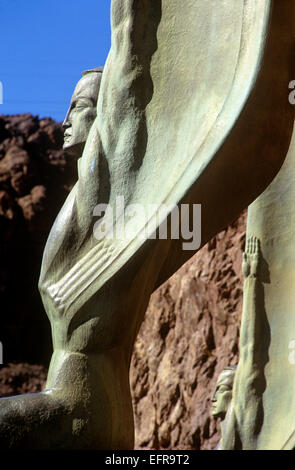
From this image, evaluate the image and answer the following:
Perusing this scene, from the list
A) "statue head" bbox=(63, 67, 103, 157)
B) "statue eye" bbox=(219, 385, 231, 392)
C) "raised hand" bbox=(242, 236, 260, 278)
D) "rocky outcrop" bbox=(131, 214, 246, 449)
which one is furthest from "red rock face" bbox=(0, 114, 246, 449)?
"statue head" bbox=(63, 67, 103, 157)

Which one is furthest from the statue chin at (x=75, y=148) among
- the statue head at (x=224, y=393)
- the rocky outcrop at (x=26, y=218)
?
the rocky outcrop at (x=26, y=218)

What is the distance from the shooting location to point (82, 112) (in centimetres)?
208

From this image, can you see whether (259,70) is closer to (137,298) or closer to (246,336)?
(137,298)

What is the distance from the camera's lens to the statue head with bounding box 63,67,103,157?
2074 millimetres

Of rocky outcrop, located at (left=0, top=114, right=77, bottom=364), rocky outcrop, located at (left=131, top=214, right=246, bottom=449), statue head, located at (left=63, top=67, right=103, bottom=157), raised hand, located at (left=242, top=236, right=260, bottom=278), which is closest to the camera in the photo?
statue head, located at (left=63, top=67, right=103, bottom=157)

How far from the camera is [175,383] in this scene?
4805mm

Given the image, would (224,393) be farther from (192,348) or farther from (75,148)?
(192,348)

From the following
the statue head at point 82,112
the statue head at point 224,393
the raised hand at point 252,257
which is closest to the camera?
the statue head at point 82,112

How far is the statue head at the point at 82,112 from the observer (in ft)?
6.81

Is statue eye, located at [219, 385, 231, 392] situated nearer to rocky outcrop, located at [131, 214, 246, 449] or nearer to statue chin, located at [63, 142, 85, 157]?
statue chin, located at [63, 142, 85, 157]

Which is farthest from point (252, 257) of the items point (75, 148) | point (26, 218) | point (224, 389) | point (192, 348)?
point (26, 218)

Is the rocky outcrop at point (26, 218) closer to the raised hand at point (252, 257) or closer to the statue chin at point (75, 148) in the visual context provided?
A: the raised hand at point (252, 257)

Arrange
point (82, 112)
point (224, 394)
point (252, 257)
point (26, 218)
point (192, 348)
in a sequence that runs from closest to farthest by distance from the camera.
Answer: point (82, 112)
point (252, 257)
point (224, 394)
point (192, 348)
point (26, 218)

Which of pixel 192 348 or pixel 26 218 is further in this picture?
pixel 26 218
